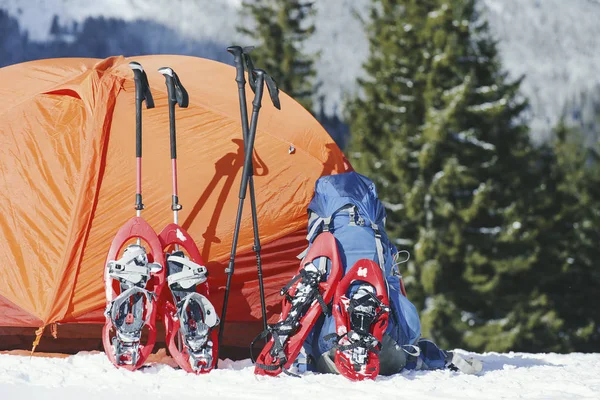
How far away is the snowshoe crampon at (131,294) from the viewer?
5285mm

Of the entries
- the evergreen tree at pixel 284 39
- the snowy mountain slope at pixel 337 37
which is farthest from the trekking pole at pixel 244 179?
the snowy mountain slope at pixel 337 37

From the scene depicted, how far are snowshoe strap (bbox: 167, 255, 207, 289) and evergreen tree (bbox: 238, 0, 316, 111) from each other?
2155 centimetres

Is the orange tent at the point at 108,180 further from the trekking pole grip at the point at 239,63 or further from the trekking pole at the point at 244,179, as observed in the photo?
the trekking pole grip at the point at 239,63

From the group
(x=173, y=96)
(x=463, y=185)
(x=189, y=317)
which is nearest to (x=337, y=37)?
(x=463, y=185)

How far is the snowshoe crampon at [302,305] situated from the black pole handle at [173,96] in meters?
1.32

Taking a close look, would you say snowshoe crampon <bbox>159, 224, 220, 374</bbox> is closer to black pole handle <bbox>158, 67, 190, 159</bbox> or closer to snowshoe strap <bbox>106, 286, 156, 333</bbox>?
snowshoe strap <bbox>106, 286, 156, 333</bbox>

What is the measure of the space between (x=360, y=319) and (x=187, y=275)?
124 cm

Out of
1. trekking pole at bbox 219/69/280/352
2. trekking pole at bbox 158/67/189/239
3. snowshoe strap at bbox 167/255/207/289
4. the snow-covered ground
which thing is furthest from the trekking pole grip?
the snow-covered ground

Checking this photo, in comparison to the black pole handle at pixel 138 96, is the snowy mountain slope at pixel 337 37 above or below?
above

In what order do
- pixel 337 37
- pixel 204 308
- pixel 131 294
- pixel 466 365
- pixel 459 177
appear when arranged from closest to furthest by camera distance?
pixel 131 294
pixel 204 308
pixel 466 365
pixel 459 177
pixel 337 37

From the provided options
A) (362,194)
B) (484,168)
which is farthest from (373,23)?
(362,194)

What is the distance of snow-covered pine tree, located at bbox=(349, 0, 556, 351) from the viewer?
20000mm

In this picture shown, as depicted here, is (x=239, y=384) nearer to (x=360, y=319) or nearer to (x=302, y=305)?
(x=302, y=305)

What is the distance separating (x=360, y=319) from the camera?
5457 millimetres
